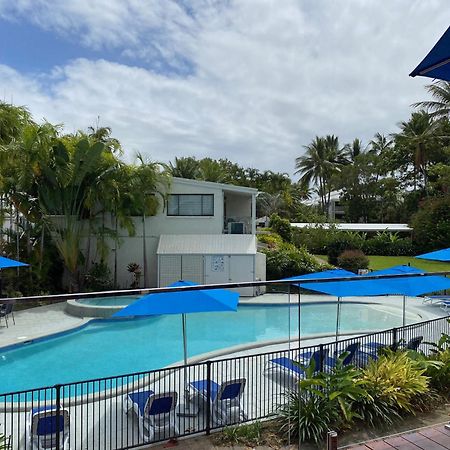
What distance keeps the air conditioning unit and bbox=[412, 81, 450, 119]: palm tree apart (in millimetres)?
26997

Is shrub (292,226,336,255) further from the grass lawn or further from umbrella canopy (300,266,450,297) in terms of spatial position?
umbrella canopy (300,266,450,297)

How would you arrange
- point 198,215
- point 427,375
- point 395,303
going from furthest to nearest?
1. point 198,215
2. point 395,303
3. point 427,375

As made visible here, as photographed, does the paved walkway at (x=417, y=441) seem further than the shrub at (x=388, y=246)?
No

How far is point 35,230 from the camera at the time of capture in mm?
21938

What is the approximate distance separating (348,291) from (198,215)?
15319 millimetres

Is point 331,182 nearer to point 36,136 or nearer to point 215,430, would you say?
point 36,136

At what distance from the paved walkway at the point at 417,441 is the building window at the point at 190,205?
1877 cm

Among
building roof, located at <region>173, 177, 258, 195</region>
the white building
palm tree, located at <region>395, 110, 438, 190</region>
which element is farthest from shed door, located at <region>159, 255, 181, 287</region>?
palm tree, located at <region>395, 110, 438, 190</region>

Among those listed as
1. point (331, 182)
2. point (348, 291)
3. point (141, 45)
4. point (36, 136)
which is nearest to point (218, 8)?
point (141, 45)

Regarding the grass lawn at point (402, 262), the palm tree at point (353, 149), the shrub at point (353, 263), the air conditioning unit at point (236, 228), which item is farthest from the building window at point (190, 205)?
the palm tree at point (353, 149)

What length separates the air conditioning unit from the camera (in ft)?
80.0

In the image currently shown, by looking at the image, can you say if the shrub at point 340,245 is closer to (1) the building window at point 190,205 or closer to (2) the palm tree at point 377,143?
(1) the building window at point 190,205

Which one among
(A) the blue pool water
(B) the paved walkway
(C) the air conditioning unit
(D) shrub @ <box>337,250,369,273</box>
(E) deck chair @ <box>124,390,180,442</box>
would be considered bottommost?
(A) the blue pool water

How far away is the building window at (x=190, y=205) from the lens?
23750mm
